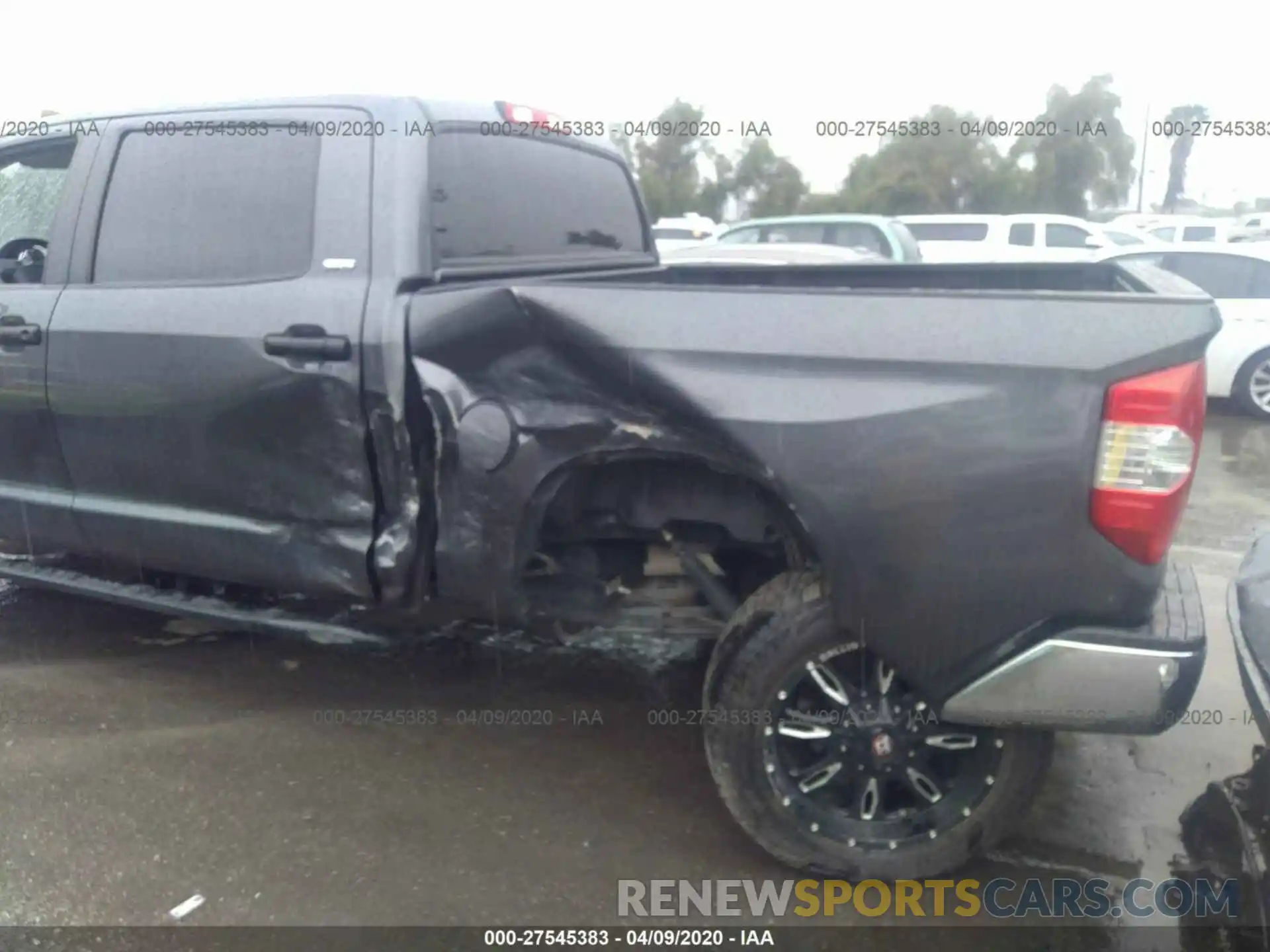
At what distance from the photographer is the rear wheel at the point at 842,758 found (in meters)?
2.76

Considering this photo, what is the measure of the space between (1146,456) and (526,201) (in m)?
2.30

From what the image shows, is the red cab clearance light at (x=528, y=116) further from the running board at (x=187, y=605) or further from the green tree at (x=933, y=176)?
the green tree at (x=933, y=176)

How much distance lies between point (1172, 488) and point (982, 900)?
1.19 meters

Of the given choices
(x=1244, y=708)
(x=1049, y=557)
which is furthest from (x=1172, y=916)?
(x=1244, y=708)

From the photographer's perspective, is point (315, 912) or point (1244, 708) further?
point (1244, 708)

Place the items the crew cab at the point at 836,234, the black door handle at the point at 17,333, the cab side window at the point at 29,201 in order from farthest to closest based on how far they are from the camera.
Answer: the crew cab at the point at 836,234 → the cab side window at the point at 29,201 → the black door handle at the point at 17,333

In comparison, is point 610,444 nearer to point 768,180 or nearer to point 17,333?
point 17,333

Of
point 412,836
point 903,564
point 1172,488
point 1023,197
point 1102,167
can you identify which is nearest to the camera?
point 1172,488

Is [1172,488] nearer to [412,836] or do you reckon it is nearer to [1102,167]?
[412,836]

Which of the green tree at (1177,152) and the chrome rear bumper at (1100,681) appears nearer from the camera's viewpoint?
the chrome rear bumper at (1100,681)

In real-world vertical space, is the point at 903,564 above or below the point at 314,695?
above

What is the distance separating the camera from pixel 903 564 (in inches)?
99.7

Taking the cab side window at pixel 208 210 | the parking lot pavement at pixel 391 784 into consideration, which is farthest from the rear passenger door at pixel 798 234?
the cab side window at pixel 208 210

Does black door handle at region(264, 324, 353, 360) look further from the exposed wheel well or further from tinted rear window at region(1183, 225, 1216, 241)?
tinted rear window at region(1183, 225, 1216, 241)
